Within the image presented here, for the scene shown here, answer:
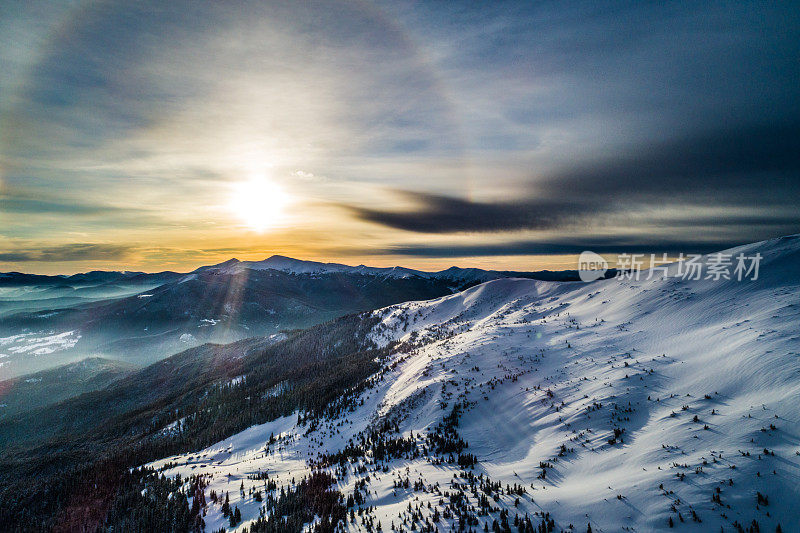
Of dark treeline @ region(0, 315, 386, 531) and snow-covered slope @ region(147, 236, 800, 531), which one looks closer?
snow-covered slope @ region(147, 236, 800, 531)

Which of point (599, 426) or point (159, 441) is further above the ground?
point (599, 426)

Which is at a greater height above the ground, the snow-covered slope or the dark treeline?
the snow-covered slope

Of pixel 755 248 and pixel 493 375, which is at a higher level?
pixel 755 248

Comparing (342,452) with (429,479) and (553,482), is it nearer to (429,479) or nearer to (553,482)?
(429,479)

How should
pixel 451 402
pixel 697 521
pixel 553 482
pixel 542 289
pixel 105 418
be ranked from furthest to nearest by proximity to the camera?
pixel 105 418
pixel 542 289
pixel 451 402
pixel 553 482
pixel 697 521

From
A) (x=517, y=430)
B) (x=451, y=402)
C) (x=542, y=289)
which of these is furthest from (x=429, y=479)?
(x=542, y=289)

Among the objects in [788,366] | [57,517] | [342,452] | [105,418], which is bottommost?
[105,418]
